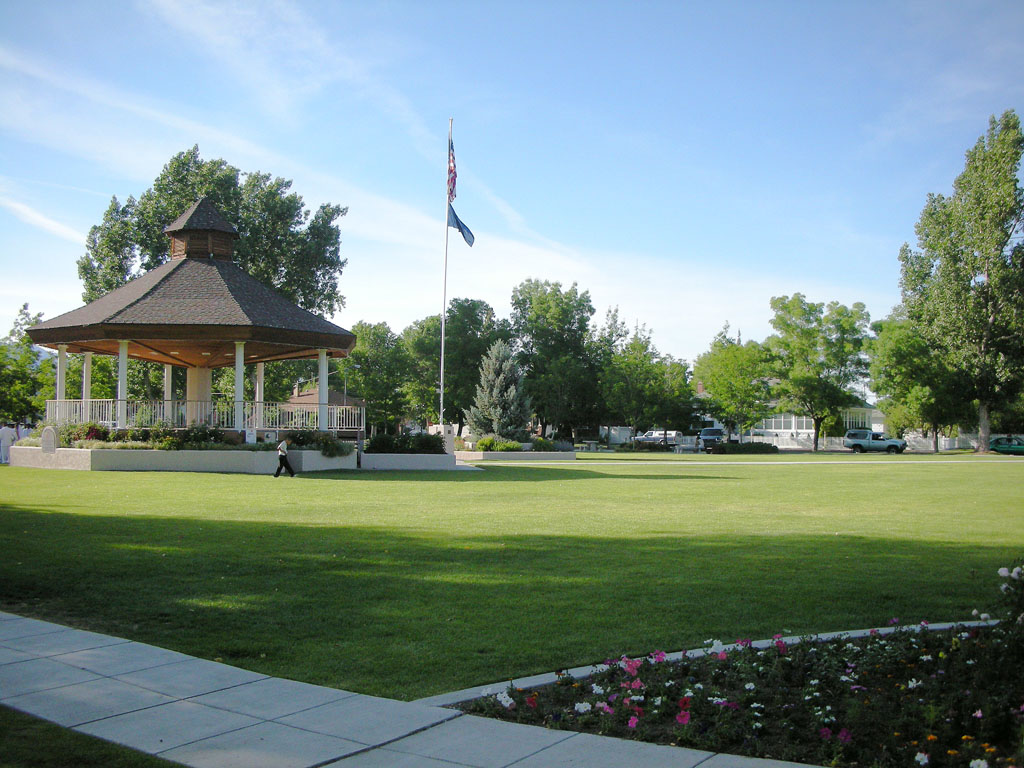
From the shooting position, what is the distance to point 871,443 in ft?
207

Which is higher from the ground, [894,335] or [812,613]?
[894,335]

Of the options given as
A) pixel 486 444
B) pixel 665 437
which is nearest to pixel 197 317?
pixel 486 444

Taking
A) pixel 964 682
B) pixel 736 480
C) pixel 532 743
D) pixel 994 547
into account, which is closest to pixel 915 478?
pixel 736 480

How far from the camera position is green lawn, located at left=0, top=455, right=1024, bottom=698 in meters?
6.32

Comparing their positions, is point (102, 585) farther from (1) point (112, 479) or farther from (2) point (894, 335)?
(2) point (894, 335)

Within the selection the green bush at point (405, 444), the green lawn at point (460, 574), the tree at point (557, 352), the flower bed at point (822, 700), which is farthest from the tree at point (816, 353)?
the flower bed at point (822, 700)

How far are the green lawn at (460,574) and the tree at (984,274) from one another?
154 feet

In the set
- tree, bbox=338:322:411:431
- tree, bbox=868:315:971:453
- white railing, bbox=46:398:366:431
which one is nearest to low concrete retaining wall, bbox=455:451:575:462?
white railing, bbox=46:398:366:431

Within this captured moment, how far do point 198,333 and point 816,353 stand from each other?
53443 mm

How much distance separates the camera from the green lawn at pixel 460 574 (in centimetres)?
632

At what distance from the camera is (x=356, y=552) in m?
10.1

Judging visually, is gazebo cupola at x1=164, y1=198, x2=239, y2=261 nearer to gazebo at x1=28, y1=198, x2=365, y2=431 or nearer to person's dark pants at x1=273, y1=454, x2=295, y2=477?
gazebo at x1=28, y1=198, x2=365, y2=431

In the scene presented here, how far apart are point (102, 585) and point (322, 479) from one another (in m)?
15.0

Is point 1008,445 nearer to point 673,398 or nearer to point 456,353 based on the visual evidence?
point 673,398
